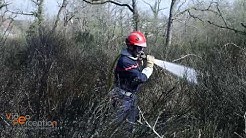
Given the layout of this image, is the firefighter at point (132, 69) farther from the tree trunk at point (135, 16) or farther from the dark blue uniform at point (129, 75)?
the tree trunk at point (135, 16)

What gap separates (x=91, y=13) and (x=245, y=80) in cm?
3064

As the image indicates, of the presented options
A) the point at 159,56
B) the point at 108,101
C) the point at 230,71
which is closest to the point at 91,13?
the point at 159,56

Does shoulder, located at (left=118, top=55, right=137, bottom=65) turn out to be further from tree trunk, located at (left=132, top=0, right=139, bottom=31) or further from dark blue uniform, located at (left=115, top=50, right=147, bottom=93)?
tree trunk, located at (left=132, top=0, right=139, bottom=31)

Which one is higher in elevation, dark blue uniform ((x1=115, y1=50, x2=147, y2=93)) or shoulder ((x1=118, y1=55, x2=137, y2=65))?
shoulder ((x1=118, y1=55, x2=137, y2=65))

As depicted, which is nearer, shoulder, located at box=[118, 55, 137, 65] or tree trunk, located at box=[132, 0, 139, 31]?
shoulder, located at box=[118, 55, 137, 65]

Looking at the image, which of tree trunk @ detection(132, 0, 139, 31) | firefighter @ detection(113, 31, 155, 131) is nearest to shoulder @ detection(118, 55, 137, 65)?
firefighter @ detection(113, 31, 155, 131)

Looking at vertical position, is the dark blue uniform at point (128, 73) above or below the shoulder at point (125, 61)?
below

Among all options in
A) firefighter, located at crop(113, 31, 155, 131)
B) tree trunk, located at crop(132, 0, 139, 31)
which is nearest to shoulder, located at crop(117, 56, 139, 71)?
firefighter, located at crop(113, 31, 155, 131)

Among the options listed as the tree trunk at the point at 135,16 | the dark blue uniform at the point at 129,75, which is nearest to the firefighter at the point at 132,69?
the dark blue uniform at the point at 129,75

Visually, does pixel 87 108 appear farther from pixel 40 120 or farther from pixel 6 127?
pixel 6 127

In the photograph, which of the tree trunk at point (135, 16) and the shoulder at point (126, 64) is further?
the tree trunk at point (135, 16)

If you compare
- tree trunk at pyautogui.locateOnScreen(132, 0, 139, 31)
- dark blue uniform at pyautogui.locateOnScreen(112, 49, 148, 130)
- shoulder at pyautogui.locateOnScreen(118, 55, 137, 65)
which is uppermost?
shoulder at pyautogui.locateOnScreen(118, 55, 137, 65)

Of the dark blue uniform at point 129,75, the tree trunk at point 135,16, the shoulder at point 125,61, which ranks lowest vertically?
the tree trunk at point 135,16

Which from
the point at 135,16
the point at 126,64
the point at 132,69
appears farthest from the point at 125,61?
the point at 135,16
